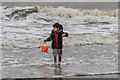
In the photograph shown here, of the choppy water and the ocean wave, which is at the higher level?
the ocean wave

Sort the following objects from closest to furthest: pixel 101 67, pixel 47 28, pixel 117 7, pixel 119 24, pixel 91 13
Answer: pixel 101 67, pixel 47 28, pixel 119 24, pixel 91 13, pixel 117 7

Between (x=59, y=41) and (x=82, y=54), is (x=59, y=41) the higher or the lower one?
the higher one

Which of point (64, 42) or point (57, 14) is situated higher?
point (57, 14)

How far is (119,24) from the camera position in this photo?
29375 mm

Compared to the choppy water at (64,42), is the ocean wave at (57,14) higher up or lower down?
higher up

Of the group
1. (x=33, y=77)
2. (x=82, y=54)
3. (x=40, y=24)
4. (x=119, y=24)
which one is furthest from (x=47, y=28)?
(x=33, y=77)

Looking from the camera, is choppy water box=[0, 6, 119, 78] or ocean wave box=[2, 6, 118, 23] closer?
choppy water box=[0, 6, 119, 78]

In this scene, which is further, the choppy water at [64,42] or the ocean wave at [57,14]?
the ocean wave at [57,14]

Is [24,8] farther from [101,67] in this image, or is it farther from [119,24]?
[101,67]

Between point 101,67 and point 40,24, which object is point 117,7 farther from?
point 101,67

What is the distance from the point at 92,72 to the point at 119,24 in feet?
70.5

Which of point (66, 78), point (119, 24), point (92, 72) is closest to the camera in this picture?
point (66, 78)

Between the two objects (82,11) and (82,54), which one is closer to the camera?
(82,54)

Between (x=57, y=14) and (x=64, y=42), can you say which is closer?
(x=64, y=42)
